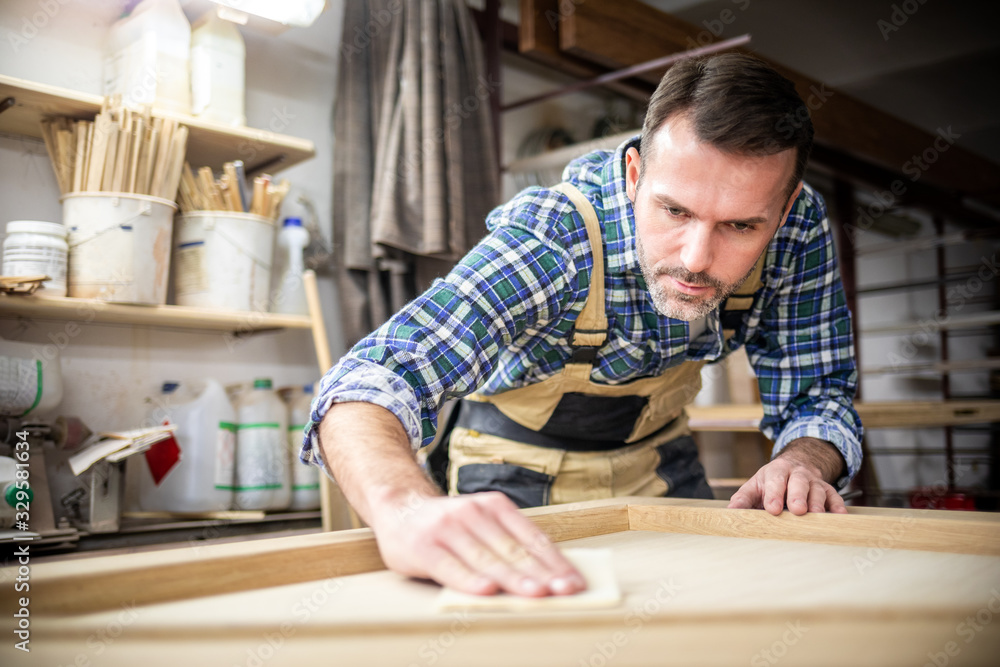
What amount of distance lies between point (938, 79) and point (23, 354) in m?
5.11

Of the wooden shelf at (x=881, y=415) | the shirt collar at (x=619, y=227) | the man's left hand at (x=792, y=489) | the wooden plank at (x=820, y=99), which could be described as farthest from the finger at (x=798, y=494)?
the wooden plank at (x=820, y=99)

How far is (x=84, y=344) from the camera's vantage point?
6.62 ft

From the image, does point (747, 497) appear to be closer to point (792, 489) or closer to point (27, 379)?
point (792, 489)

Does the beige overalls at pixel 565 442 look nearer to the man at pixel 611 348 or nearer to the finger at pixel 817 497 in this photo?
the man at pixel 611 348

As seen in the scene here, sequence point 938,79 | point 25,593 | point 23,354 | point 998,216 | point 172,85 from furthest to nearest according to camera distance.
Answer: point 998,216 < point 938,79 < point 172,85 < point 23,354 < point 25,593

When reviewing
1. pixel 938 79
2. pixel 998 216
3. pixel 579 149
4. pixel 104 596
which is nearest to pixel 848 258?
pixel 938 79

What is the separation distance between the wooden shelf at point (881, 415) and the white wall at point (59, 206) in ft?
4.21

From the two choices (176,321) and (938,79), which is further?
(938,79)

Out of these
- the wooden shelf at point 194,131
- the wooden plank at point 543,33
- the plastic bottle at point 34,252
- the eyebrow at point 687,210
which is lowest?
the eyebrow at point 687,210

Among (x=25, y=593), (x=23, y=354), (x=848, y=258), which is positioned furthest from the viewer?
(x=848, y=258)

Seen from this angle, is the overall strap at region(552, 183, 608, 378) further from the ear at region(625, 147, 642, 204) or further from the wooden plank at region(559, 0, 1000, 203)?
the wooden plank at region(559, 0, 1000, 203)

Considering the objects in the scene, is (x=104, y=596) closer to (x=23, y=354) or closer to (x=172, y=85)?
(x=23, y=354)

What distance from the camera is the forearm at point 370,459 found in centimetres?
69

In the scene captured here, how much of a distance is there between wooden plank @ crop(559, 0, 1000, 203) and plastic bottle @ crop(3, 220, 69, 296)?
1.63 m
